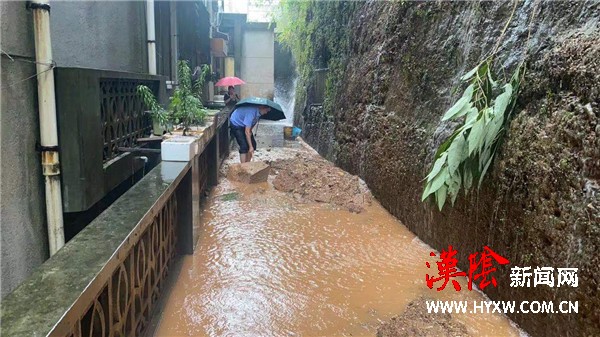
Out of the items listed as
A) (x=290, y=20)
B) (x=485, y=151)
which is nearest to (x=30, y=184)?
(x=485, y=151)

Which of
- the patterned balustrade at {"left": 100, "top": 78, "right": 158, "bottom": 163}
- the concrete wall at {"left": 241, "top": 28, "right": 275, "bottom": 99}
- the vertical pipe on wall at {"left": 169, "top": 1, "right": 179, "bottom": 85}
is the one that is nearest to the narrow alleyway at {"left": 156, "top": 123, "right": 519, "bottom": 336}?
the patterned balustrade at {"left": 100, "top": 78, "right": 158, "bottom": 163}

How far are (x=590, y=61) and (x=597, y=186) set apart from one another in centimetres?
82

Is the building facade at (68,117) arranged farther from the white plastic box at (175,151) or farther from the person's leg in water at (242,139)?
the person's leg in water at (242,139)

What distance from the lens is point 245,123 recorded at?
31.5 feet

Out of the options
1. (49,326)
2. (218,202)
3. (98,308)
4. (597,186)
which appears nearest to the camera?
(49,326)

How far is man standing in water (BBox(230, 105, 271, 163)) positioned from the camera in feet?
31.4

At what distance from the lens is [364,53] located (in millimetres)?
8938

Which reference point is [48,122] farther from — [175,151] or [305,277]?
[305,277]

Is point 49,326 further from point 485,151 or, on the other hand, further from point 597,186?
point 485,151

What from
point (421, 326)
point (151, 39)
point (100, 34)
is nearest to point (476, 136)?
point (421, 326)

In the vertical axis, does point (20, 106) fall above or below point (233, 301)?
above

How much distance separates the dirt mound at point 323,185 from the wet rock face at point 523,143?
2.01 feet

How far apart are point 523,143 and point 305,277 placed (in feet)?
7.44

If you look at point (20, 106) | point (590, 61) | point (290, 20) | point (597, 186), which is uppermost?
point (290, 20)
